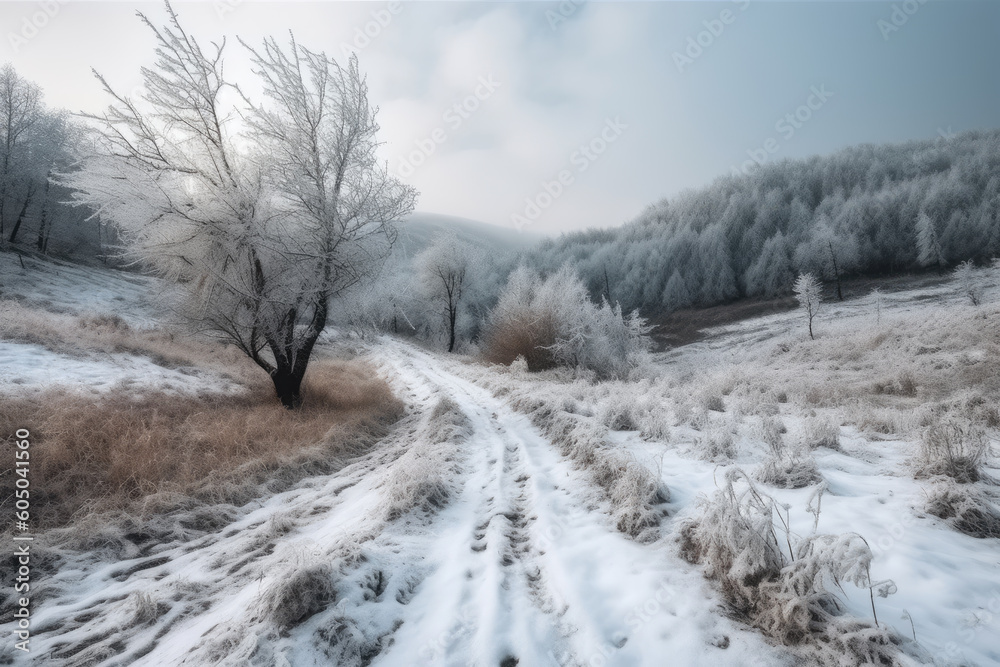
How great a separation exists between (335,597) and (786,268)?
7124 centimetres

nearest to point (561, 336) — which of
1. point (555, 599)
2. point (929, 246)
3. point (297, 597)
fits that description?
point (555, 599)

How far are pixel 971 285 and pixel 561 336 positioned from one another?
→ 1589 inches

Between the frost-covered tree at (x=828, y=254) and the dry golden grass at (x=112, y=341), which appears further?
the frost-covered tree at (x=828, y=254)

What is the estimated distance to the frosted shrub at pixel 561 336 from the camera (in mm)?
21031

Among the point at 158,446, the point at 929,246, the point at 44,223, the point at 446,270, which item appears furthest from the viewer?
the point at 929,246

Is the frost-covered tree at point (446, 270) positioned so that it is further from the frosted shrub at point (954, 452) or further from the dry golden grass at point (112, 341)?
the frosted shrub at point (954, 452)

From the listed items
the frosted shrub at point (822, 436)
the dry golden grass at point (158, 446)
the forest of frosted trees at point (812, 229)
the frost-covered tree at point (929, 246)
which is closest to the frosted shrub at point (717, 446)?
the frosted shrub at point (822, 436)

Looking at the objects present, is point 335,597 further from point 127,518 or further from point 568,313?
point 568,313

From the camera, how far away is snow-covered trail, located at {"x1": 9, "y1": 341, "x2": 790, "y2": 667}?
2.44m

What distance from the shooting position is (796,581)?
2340mm

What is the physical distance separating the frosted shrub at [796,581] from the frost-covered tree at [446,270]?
113 feet

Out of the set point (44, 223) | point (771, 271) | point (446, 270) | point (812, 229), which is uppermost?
point (812, 229)

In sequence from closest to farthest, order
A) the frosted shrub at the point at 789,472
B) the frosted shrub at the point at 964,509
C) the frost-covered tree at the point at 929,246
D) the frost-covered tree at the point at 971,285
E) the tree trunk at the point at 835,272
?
1. the frosted shrub at the point at 964,509
2. the frosted shrub at the point at 789,472
3. the frost-covered tree at the point at 971,285
4. the tree trunk at the point at 835,272
5. the frost-covered tree at the point at 929,246

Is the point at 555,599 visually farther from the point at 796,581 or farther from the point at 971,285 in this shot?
the point at 971,285
